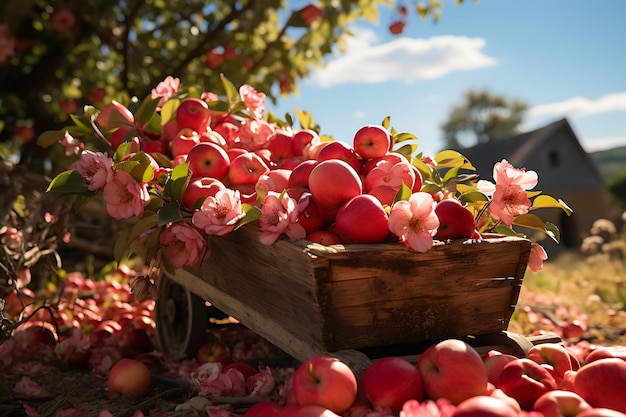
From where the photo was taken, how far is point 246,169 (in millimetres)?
2154

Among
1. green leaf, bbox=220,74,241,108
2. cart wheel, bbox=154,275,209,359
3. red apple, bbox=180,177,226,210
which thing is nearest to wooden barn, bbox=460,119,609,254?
cart wheel, bbox=154,275,209,359

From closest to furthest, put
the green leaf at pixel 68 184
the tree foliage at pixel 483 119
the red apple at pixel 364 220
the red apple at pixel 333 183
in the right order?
the red apple at pixel 364 220
the red apple at pixel 333 183
the green leaf at pixel 68 184
the tree foliage at pixel 483 119

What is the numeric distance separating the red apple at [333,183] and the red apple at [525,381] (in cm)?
68

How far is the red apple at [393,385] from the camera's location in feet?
4.59

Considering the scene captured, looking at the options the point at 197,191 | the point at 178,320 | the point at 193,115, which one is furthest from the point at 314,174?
the point at 178,320

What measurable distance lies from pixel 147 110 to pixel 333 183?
107cm

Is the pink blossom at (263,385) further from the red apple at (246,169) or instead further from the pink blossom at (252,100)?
the pink blossom at (252,100)

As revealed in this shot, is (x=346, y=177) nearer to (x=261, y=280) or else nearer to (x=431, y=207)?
(x=431, y=207)

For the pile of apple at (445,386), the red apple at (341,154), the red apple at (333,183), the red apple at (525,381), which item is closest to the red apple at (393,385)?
the pile of apple at (445,386)

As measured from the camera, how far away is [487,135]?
42094mm

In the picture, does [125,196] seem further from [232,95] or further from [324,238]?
[232,95]

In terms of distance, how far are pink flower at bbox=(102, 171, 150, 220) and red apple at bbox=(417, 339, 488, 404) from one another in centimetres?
105

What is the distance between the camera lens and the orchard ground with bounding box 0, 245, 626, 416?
2059 mm

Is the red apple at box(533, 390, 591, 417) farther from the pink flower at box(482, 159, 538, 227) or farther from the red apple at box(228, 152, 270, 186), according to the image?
the red apple at box(228, 152, 270, 186)
